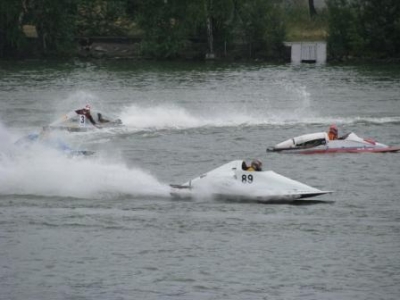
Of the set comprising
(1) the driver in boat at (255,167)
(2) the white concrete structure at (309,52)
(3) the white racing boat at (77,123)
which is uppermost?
(1) the driver in boat at (255,167)

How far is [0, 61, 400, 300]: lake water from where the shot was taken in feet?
88.9

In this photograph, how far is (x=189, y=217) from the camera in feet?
107

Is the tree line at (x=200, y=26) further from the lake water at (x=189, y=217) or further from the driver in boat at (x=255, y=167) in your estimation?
the driver in boat at (x=255, y=167)

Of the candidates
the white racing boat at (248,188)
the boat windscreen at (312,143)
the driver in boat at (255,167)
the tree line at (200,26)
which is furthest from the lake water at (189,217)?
the tree line at (200,26)

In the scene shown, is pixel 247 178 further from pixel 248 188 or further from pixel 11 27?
pixel 11 27

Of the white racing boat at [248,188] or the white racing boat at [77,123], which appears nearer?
the white racing boat at [248,188]

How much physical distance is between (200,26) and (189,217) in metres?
57.6

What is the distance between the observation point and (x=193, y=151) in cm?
4481

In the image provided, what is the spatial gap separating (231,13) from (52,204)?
55387mm

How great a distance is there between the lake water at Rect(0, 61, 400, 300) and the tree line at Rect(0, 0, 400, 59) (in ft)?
89.9

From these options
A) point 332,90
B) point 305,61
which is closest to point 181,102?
point 332,90

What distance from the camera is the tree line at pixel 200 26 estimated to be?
279 feet

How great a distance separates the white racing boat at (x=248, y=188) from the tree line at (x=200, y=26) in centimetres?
5141

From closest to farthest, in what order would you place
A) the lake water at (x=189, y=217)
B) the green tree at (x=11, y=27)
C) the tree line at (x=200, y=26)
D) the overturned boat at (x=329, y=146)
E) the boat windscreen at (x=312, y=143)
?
the lake water at (x=189, y=217) < the overturned boat at (x=329, y=146) < the boat windscreen at (x=312, y=143) < the tree line at (x=200, y=26) < the green tree at (x=11, y=27)
